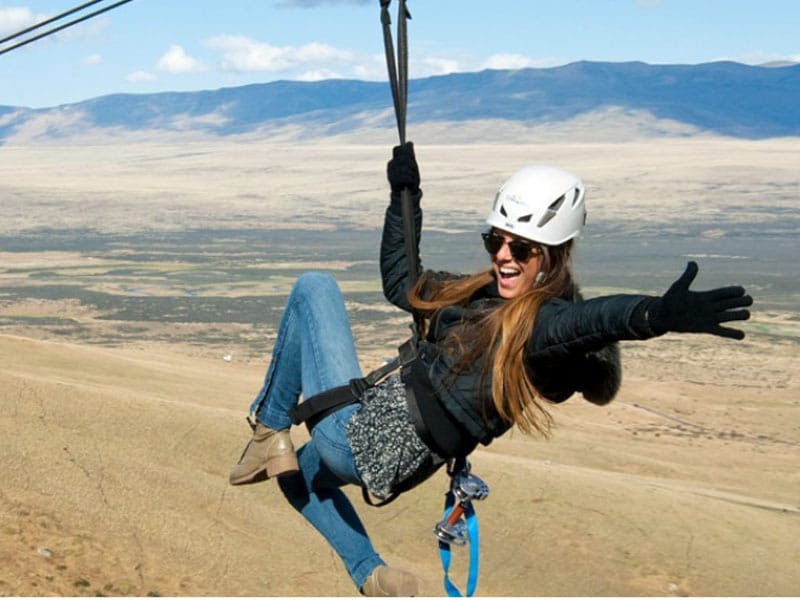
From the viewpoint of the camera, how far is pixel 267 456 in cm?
545

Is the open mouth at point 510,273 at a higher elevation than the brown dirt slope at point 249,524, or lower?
higher

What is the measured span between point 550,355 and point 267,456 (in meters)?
1.48

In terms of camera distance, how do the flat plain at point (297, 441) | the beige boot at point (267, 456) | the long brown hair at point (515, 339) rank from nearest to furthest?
the long brown hair at point (515, 339)
the beige boot at point (267, 456)
the flat plain at point (297, 441)

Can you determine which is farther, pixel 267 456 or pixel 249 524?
pixel 249 524

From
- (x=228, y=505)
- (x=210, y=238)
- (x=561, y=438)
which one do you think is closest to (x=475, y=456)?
(x=228, y=505)

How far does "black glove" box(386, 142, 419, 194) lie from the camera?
17.9 ft

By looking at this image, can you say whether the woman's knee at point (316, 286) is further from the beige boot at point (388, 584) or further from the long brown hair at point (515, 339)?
the beige boot at point (388, 584)

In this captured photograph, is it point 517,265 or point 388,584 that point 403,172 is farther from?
point 388,584

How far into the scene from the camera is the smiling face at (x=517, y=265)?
5.02m

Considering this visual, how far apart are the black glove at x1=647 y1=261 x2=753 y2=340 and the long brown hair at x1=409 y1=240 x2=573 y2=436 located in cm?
64

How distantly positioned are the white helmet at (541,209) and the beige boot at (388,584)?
5.41 feet

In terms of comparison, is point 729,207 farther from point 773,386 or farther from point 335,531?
point 335,531

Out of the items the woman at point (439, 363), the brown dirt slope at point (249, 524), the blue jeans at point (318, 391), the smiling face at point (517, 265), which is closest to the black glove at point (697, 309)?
the woman at point (439, 363)

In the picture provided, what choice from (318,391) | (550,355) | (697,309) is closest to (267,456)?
(318,391)
